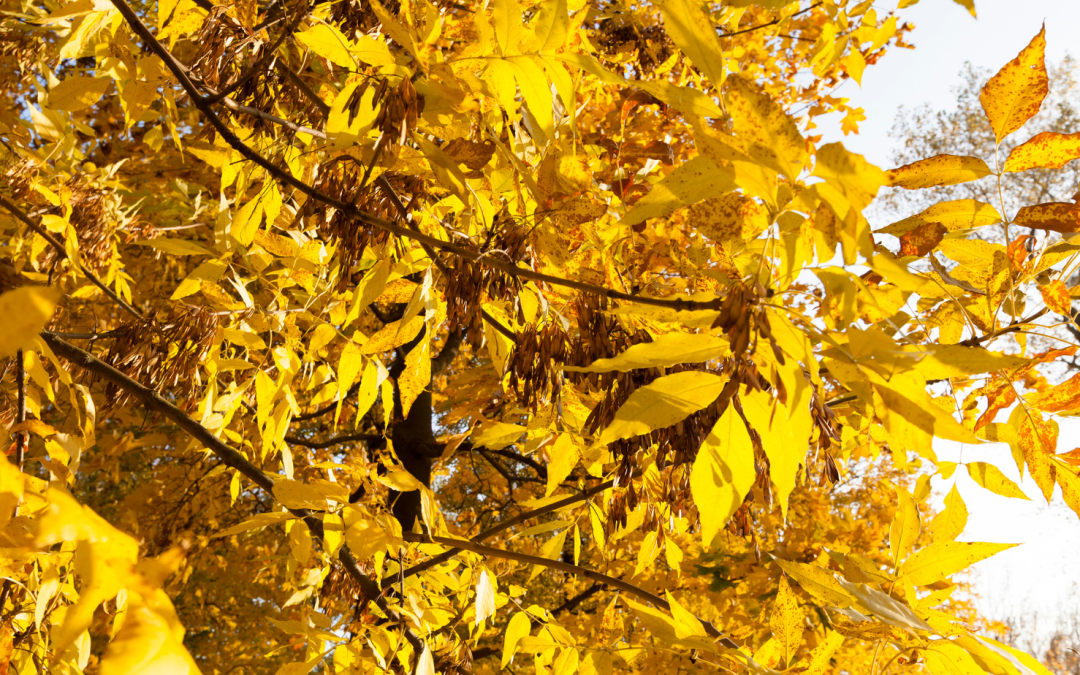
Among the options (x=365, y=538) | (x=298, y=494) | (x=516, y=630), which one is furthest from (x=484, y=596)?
(x=298, y=494)

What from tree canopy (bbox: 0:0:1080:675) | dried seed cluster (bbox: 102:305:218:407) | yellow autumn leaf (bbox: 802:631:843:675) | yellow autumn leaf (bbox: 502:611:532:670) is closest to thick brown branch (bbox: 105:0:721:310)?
tree canopy (bbox: 0:0:1080:675)

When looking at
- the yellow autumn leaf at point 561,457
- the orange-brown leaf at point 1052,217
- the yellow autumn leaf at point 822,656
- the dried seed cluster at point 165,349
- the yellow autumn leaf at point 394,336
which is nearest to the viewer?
the orange-brown leaf at point 1052,217

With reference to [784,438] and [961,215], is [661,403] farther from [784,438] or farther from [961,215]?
[961,215]

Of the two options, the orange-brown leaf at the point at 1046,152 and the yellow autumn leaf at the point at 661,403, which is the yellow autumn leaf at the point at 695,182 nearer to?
the yellow autumn leaf at the point at 661,403

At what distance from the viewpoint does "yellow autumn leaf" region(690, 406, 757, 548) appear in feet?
1.94

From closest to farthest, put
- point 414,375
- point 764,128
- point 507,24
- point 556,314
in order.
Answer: point 764,128, point 507,24, point 556,314, point 414,375

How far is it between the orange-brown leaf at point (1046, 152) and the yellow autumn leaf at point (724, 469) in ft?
1.32

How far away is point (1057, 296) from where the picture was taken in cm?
72

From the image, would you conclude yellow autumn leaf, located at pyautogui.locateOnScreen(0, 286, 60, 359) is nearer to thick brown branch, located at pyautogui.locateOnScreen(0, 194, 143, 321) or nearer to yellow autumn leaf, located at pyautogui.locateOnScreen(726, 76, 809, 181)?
yellow autumn leaf, located at pyautogui.locateOnScreen(726, 76, 809, 181)

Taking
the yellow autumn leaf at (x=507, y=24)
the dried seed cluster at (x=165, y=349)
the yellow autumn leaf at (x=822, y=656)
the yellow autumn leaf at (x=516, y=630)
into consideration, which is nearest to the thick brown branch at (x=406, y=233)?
the yellow autumn leaf at (x=507, y=24)

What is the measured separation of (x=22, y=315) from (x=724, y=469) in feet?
1.72

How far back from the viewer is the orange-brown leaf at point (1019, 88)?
0.62 meters

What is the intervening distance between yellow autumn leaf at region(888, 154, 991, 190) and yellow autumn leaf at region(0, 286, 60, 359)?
0.62 metres

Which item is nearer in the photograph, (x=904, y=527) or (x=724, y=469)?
(x=724, y=469)
